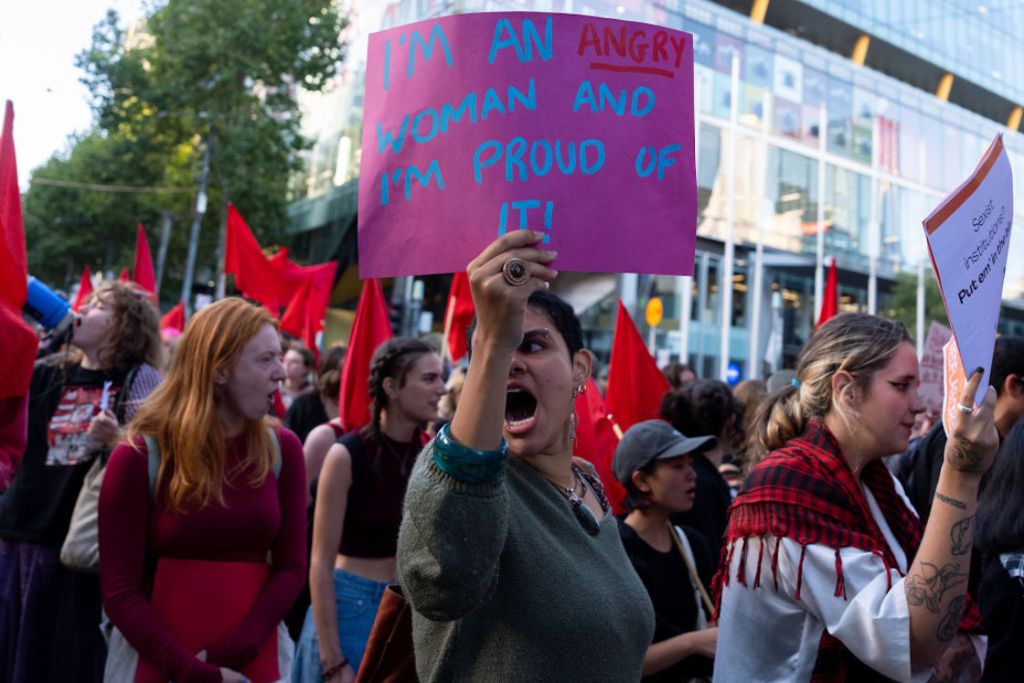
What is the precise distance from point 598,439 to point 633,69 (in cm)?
288

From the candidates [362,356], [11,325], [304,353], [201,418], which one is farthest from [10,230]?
[304,353]

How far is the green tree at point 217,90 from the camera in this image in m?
27.4

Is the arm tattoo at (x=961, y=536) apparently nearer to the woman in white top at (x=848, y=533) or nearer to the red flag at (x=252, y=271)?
the woman in white top at (x=848, y=533)

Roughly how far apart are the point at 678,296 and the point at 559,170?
28487mm

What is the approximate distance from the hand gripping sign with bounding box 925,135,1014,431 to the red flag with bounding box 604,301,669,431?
3575 mm


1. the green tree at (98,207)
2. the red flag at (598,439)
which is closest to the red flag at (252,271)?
the red flag at (598,439)

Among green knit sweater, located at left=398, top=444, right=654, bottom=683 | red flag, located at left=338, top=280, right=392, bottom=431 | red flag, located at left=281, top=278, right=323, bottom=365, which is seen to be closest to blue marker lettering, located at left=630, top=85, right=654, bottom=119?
green knit sweater, located at left=398, top=444, right=654, bottom=683

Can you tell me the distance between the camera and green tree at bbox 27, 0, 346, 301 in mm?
27375

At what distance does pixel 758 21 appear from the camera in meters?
35.3

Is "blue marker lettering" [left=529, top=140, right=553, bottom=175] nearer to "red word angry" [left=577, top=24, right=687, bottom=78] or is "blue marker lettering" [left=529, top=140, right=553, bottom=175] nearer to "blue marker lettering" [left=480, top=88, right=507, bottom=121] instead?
"blue marker lettering" [left=480, top=88, right=507, bottom=121]

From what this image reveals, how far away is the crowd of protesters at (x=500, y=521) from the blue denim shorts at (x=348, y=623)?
0.01m

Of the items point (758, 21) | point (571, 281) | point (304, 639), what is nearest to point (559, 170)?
point (304, 639)

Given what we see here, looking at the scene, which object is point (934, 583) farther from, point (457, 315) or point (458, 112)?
point (457, 315)

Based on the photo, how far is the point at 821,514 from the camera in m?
2.32
